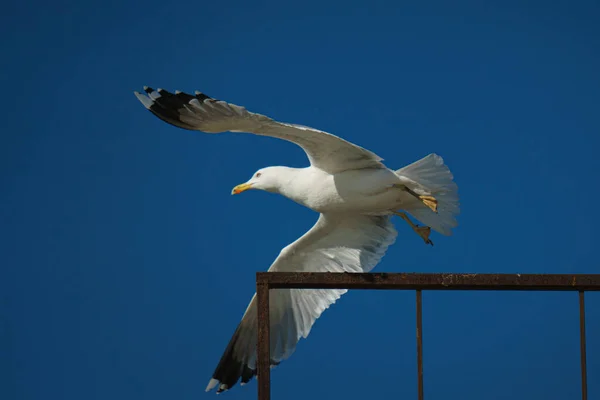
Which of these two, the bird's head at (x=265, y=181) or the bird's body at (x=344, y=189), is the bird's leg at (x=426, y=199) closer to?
the bird's body at (x=344, y=189)

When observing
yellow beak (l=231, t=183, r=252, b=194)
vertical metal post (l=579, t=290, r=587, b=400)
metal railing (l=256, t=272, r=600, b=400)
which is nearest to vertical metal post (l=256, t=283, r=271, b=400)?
metal railing (l=256, t=272, r=600, b=400)

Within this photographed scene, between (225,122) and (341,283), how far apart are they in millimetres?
2287

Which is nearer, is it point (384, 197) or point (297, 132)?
point (297, 132)

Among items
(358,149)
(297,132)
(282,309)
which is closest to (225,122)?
(297,132)

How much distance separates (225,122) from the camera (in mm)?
5227

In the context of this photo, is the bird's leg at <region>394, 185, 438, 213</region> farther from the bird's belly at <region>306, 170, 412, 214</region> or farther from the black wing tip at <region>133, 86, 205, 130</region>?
the black wing tip at <region>133, 86, 205, 130</region>

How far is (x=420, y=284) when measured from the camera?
3.04 metres

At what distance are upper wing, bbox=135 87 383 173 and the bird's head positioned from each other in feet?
1.00

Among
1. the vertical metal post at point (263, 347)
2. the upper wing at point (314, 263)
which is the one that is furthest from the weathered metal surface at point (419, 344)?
the upper wing at point (314, 263)

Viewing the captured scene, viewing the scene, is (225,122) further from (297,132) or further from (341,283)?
(341,283)

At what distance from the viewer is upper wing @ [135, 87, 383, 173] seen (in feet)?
16.7

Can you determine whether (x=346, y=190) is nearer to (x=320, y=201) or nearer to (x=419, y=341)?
(x=320, y=201)

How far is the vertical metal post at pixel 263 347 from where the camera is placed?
112 inches

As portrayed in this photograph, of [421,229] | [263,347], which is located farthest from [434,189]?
[263,347]
